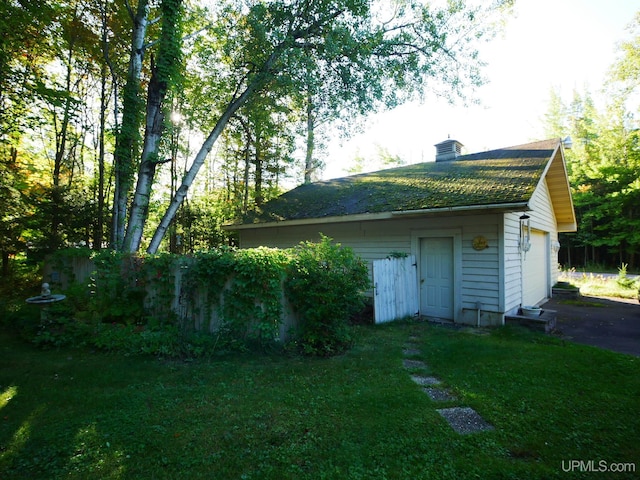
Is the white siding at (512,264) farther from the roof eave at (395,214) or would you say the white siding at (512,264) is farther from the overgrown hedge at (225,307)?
the overgrown hedge at (225,307)

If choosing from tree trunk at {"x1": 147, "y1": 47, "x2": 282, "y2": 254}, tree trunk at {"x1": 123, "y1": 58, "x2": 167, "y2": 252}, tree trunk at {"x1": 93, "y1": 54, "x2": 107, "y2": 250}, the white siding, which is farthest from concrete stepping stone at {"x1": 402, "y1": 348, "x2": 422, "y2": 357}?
tree trunk at {"x1": 93, "y1": 54, "x2": 107, "y2": 250}

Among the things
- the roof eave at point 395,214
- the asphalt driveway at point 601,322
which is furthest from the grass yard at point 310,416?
the roof eave at point 395,214

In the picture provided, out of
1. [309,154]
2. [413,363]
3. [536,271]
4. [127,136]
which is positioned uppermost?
[309,154]

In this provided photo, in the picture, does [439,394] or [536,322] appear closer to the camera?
[439,394]

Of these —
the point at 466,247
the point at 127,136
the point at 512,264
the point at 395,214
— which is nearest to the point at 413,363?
the point at 466,247

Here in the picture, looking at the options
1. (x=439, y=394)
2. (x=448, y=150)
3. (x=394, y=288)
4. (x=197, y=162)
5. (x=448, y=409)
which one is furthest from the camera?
(x=448, y=150)

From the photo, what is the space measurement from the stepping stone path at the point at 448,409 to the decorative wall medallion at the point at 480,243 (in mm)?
3197

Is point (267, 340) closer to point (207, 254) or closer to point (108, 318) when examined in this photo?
point (207, 254)

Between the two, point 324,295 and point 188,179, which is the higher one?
point 188,179

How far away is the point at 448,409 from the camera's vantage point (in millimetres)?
3400

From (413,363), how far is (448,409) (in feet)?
4.78

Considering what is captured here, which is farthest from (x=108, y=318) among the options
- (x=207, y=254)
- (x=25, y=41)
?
(x=25, y=41)

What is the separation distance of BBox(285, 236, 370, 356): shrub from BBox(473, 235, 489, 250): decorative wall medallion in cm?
311

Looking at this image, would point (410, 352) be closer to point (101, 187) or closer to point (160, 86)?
point (160, 86)
